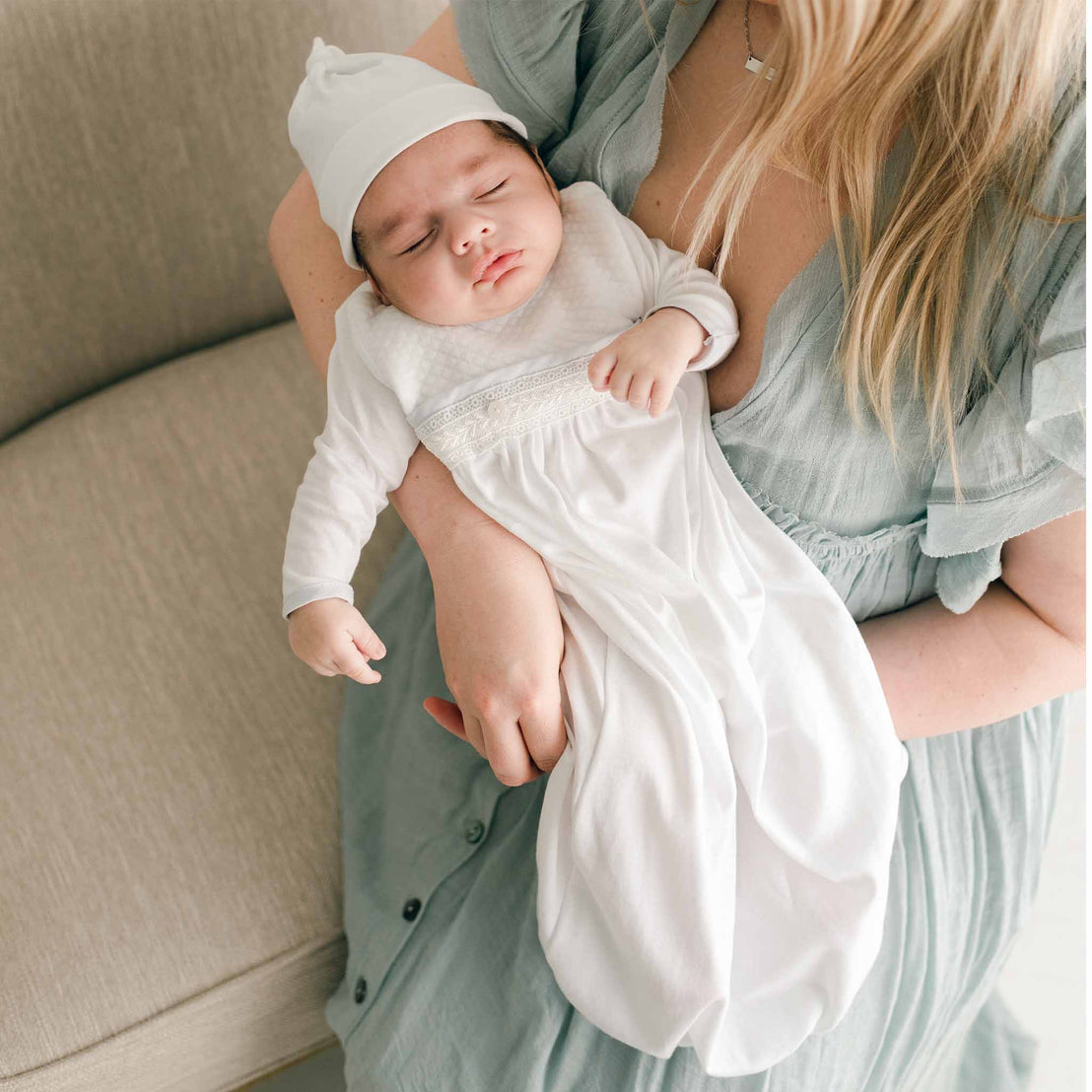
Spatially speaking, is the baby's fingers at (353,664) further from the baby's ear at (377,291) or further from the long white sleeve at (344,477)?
the baby's ear at (377,291)

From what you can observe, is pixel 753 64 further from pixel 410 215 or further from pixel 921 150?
pixel 410 215

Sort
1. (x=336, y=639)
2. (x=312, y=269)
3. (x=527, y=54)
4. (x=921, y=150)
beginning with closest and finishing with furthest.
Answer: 1. (x=921, y=150)
2. (x=336, y=639)
3. (x=527, y=54)
4. (x=312, y=269)

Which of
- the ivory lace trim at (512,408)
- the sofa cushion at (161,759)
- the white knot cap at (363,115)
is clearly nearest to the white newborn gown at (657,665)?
the ivory lace trim at (512,408)

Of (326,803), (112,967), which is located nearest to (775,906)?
(326,803)

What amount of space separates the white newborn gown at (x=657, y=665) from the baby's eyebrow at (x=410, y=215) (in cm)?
7

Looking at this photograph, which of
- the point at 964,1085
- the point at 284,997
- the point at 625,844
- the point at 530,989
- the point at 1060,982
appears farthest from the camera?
Answer: the point at 1060,982

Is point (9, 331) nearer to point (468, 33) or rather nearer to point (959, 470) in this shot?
point (468, 33)

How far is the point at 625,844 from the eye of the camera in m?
0.66

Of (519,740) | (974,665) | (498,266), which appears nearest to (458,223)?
(498,266)

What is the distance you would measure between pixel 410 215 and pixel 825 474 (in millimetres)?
366

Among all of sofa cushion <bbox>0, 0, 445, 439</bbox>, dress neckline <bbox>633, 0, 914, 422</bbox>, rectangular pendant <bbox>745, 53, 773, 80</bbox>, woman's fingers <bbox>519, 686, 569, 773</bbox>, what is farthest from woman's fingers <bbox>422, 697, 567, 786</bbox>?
sofa cushion <bbox>0, 0, 445, 439</bbox>

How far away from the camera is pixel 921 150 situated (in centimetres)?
60

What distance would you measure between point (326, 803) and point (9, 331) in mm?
680

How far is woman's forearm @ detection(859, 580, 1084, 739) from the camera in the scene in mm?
779
